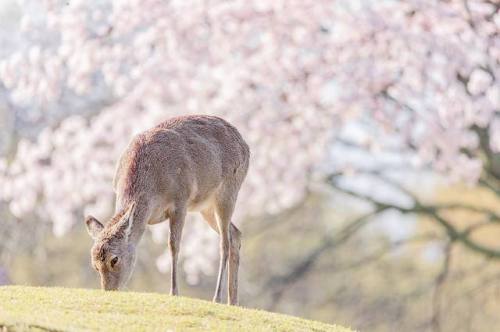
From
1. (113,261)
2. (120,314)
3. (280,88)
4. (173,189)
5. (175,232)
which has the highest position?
(173,189)

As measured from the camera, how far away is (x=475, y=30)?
574 inches

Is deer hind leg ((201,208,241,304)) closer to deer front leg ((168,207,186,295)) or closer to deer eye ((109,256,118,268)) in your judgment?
deer front leg ((168,207,186,295))

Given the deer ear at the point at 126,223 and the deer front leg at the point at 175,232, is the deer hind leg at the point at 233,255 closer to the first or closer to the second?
the deer front leg at the point at 175,232

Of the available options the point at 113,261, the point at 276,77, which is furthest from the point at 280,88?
the point at 113,261

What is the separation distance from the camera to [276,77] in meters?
15.3

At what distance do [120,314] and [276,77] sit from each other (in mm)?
8219

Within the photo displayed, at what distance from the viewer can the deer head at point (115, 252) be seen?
25.0ft

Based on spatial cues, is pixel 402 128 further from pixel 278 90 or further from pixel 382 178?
pixel 382 178

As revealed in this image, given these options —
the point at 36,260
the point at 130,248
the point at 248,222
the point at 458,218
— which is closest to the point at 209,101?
the point at 248,222

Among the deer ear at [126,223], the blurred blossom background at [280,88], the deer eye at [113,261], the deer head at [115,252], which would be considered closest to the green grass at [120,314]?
the deer head at [115,252]

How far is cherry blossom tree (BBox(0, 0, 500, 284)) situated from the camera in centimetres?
1463

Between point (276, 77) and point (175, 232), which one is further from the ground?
point (175, 232)

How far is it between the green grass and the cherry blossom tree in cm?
698

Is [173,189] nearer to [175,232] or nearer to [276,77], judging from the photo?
[175,232]
